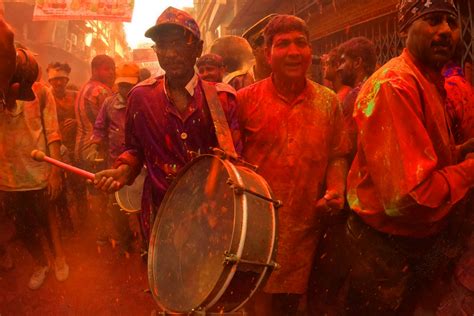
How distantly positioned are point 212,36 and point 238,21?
42.0 ft

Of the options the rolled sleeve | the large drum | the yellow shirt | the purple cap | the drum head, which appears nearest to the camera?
the large drum

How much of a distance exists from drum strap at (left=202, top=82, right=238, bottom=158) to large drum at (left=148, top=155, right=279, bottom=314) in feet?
0.67

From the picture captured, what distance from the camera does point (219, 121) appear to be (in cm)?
291

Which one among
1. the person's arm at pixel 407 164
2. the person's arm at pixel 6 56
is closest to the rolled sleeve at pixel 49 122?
the person's arm at pixel 6 56

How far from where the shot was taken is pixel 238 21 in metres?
16.1

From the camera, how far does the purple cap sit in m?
3.00

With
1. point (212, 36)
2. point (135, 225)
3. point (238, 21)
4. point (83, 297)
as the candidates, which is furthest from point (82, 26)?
point (83, 297)

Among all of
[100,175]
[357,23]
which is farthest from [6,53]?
[357,23]

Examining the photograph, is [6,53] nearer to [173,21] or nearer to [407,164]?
[173,21]

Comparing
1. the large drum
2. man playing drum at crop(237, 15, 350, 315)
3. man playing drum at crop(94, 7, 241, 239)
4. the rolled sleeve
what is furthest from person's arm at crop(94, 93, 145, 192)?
the rolled sleeve

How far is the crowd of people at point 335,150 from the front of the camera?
232 centimetres

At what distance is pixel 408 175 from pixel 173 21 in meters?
1.78

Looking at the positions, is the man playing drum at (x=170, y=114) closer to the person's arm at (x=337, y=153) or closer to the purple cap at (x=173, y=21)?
the purple cap at (x=173, y=21)

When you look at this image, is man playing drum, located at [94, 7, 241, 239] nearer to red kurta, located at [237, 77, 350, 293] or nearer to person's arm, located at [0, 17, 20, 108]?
red kurta, located at [237, 77, 350, 293]
